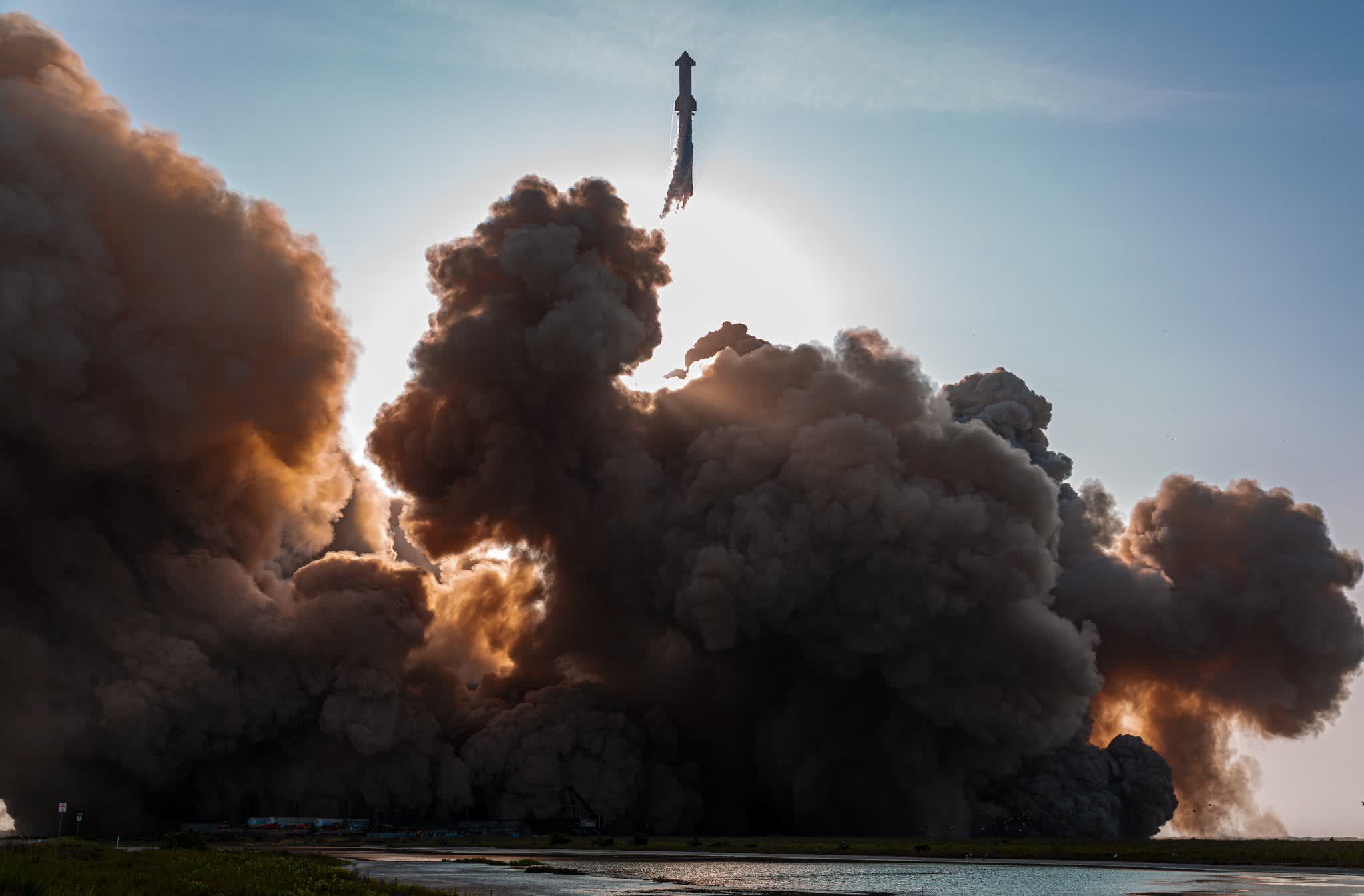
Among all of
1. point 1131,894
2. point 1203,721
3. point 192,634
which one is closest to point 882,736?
point 1203,721

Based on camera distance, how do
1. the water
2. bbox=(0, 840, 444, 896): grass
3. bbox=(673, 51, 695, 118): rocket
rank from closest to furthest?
bbox=(0, 840, 444, 896): grass
the water
bbox=(673, 51, 695, 118): rocket

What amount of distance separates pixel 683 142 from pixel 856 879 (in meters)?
67.1

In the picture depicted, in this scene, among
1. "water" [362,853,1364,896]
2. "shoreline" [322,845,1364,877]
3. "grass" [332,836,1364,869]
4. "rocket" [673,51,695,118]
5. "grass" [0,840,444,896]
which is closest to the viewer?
"grass" [0,840,444,896]

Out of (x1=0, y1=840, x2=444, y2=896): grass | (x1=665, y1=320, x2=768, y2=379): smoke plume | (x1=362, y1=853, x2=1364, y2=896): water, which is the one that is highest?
(x1=665, y1=320, x2=768, y2=379): smoke plume

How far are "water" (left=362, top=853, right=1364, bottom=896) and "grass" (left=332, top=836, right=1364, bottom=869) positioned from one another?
7.59m

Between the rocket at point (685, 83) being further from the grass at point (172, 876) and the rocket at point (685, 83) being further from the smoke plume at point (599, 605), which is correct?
the grass at point (172, 876)

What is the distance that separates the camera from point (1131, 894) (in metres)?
41.1

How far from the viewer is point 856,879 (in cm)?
4906

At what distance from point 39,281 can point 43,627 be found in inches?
937

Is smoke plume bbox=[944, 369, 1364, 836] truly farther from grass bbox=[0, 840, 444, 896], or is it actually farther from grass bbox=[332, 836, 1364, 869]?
grass bbox=[0, 840, 444, 896]

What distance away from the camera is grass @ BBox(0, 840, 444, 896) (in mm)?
32562

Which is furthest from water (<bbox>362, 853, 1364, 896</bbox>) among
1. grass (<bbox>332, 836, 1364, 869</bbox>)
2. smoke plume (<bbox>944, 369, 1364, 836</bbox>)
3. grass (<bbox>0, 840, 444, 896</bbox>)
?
smoke plume (<bbox>944, 369, 1364, 836</bbox>)

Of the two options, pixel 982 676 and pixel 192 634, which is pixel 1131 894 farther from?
pixel 192 634

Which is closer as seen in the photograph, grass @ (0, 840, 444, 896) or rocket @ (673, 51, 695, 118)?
grass @ (0, 840, 444, 896)
